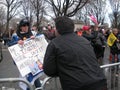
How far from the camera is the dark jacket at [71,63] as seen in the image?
3.98m

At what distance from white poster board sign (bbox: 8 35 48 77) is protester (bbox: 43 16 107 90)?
2.12 m

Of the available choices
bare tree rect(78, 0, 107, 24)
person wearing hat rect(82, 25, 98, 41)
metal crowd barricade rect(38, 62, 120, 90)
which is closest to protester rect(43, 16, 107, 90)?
metal crowd barricade rect(38, 62, 120, 90)

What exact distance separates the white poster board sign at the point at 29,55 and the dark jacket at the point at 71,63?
83.7 inches

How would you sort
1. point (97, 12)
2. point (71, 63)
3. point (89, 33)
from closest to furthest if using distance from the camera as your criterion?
point (71, 63), point (89, 33), point (97, 12)

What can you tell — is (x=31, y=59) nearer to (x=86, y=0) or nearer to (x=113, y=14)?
(x=86, y=0)

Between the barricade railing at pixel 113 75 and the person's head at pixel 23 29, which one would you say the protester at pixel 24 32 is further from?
the barricade railing at pixel 113 75

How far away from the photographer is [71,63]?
401cm

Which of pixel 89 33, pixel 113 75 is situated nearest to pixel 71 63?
pixel 113 75

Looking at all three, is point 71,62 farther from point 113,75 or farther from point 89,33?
point 89,33

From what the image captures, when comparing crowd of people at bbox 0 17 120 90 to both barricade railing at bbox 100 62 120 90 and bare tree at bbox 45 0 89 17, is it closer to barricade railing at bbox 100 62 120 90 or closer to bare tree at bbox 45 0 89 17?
barricade railing at bbox 100 62 120 90

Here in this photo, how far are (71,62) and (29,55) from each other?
94.8 inches

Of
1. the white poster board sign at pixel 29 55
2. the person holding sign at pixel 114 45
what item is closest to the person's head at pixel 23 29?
the white poster board sign at pixel 29 55

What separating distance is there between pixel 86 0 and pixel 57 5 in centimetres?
745

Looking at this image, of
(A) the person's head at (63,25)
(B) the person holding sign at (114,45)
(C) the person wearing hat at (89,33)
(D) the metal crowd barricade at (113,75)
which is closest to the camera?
(A) the person's head at (63,25)
